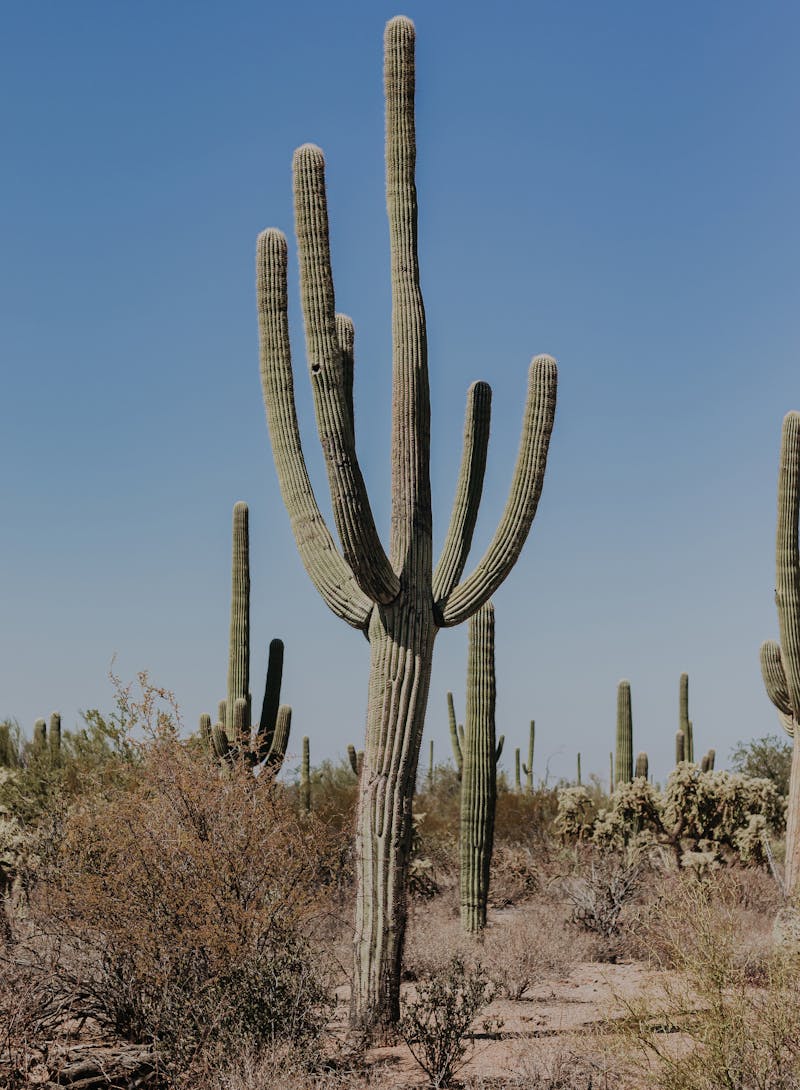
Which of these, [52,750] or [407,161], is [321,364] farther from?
[52,750]

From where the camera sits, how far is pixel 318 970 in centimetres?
787

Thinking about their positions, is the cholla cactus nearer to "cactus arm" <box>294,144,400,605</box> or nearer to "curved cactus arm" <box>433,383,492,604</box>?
"curved cactus arm" <box>433,383,492,604</box>

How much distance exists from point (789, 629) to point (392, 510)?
661 cm

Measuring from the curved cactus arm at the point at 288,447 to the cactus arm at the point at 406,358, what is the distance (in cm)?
54

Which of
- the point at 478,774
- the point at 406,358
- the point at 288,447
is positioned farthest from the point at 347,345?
the point at 478,774

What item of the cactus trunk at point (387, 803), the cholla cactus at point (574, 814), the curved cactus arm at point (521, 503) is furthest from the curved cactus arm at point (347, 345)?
the cholla cactus at point (574, 814)

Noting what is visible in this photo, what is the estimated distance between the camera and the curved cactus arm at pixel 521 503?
31.3 ft

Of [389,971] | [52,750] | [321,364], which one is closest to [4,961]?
[389,971]

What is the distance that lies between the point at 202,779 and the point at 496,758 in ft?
19.6

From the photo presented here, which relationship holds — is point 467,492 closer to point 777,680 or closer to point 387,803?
point 387,803

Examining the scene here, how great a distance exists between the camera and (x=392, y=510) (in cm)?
947

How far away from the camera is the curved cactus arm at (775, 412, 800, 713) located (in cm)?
1399

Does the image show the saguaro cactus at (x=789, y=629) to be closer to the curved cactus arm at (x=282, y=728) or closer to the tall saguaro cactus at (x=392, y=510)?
the tall saguaro cactus at (x=392, y=510)

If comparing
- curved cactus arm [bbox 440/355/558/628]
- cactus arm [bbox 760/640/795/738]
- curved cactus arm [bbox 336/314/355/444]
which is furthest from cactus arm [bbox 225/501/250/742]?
cactus arm [bbox 760/640/795/738]
